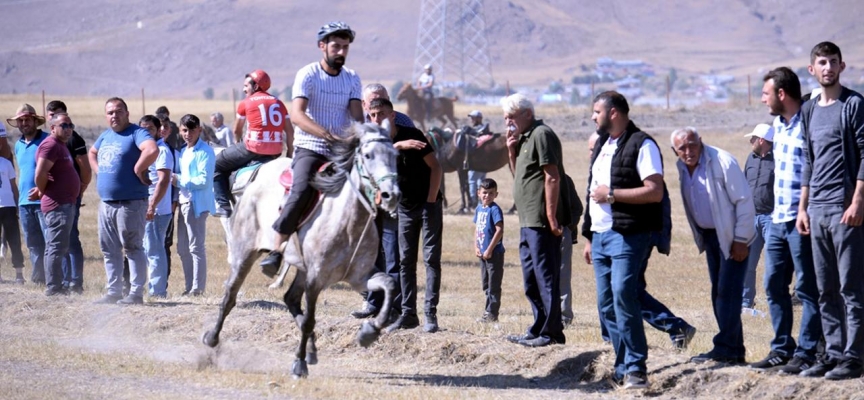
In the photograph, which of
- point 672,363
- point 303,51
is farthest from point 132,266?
point 303,51

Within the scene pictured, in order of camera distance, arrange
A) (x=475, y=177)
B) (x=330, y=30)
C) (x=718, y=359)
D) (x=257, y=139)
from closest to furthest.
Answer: (x=718, y=359) < (x=330, y=30) < (x=257, y=139) < (x=475, y=177)

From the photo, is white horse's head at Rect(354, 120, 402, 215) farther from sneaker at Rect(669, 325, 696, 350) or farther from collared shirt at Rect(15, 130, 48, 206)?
collared shirt at Rect(15, 130, 48, 206)

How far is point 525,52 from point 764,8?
4934 centimetres

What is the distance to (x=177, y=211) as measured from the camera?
636 inches

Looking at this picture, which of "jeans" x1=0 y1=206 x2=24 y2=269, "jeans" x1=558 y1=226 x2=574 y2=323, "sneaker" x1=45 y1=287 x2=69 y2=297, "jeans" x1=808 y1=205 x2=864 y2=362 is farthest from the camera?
"jeans" x1=0 y1=206 x2=24 y2=269

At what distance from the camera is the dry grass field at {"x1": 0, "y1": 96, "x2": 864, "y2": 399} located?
9234 millimetres

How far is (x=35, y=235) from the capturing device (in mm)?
15203

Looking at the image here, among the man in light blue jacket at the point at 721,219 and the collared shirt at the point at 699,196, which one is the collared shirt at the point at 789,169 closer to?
the man in light blue jacket at the point at 721,219

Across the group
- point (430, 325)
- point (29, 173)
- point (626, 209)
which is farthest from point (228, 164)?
point (626, 209)

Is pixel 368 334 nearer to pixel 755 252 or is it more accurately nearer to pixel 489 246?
pixel 489 246

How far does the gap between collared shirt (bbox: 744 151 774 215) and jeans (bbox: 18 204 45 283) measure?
8620 millimetres

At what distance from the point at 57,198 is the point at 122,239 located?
3.77ft

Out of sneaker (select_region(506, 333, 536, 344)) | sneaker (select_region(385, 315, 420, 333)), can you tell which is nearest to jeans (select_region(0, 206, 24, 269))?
sneaker (select_region(385, 315, 420, 333))

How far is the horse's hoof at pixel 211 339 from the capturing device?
10.7 meters
